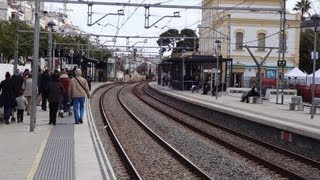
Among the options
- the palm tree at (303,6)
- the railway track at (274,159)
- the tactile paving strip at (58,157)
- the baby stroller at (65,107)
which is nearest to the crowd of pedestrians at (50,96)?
the tactile paving strip at (58,157)

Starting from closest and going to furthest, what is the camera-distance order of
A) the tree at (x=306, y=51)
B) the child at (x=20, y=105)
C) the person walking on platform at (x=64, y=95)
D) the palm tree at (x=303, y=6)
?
the child at (x=20, y=105) < the person walking on platform at (x=64, y=95) < the tree at (x=306, y=51) < the palm tree at (x=303, y=6)

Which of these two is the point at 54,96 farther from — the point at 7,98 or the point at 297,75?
the point at 297,75

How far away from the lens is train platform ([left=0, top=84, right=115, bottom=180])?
10258 millimetres

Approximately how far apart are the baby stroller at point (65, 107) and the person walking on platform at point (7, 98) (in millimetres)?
3208

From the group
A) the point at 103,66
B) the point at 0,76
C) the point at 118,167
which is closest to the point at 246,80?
the point at 103,66

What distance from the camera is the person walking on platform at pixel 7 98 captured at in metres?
18.6

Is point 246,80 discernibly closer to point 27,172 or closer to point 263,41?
point 263,41

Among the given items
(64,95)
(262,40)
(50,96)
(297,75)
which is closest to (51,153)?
(50,96)

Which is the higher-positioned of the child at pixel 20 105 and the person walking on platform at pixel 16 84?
the person walking on platform at pixel 16 84

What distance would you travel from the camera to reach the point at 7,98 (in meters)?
18.6

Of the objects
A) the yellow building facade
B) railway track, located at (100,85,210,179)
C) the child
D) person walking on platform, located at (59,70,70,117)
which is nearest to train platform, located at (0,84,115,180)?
the child

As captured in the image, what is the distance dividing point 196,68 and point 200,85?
137 inches

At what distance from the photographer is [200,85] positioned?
190ft

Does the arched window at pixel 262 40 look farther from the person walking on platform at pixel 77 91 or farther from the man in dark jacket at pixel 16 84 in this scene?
the man in dark jacket at pixel 16 84
